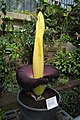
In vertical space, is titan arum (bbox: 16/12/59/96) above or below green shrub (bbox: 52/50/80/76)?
above

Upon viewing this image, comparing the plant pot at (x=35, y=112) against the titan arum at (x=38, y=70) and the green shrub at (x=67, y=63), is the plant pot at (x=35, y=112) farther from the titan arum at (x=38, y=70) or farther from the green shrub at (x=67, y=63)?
the green shrub at (x=67, y=63)

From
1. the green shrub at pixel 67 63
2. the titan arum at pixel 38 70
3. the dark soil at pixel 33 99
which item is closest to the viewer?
the titan arum at pixel 38 70

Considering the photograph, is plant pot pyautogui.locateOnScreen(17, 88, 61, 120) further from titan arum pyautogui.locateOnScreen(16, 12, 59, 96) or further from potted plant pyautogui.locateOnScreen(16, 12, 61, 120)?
titan arum pyautogui.locateOnScreen(16, 12, 59, 96)

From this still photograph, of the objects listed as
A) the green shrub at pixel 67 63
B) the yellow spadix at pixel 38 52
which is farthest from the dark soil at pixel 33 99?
the green shrub at pixel 67 63

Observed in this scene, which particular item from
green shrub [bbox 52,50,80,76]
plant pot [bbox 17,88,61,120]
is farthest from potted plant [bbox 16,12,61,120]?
green shrub [bbox 52,50,80,76]

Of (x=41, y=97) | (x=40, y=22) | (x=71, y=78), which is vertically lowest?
(x=71, y=78)

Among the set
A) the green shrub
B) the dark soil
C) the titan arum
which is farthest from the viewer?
Result: the green shrub

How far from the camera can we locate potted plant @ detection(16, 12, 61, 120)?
1.92 m

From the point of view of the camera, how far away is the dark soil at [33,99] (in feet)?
6.61

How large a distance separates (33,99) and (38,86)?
182 mm

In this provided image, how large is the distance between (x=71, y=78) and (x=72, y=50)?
0.84m

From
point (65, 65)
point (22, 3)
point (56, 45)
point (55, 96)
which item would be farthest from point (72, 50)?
point (55, 96)

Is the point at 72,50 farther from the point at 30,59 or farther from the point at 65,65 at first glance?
the point at 30,59

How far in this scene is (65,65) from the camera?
367 centimetres
